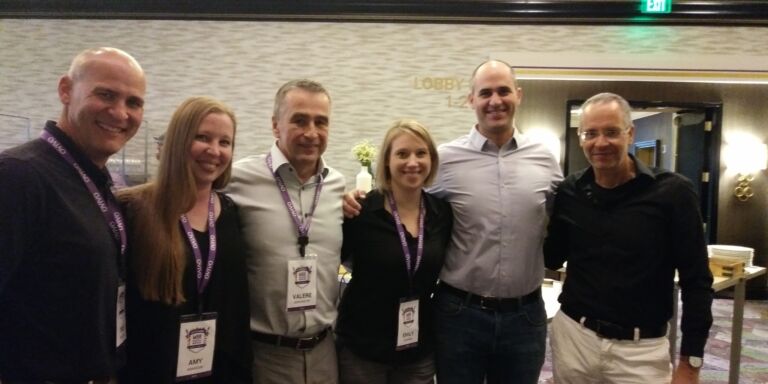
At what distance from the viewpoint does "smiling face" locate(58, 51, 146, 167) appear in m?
1.39

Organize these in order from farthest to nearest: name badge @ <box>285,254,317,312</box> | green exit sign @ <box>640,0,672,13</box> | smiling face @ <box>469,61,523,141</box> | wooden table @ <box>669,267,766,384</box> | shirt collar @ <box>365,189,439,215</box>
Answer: green exit sign @ <box>640,0,672,13</box> → wooden table @ <box>669,267,766,384</box> → smiling face @ <box>469,61,523,141</box> → shirt collar @ <box>365,189,439,215</box> → name badge @ <box>285,254,317,312</box>

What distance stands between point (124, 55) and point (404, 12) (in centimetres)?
473

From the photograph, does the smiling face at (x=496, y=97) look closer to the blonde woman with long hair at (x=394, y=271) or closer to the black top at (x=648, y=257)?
the blonde woman with long hair at (x=394, y=271)

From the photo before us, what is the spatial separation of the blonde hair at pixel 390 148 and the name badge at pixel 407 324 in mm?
463

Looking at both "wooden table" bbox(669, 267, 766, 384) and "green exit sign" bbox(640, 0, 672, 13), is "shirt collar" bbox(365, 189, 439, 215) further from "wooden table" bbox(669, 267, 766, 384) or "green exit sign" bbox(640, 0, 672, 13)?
"green exit sign" bbox(640, 0, 672, 13)

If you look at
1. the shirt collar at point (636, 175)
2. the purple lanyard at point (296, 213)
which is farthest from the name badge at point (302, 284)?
the shirt collar at point (636, 175)

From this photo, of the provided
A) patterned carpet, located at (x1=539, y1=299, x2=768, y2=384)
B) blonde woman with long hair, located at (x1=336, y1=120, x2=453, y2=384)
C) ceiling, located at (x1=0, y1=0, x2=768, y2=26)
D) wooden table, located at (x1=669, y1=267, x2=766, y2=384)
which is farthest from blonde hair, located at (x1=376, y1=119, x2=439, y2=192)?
ceiling, located at (x1=0, y1=0, x2=768, y2=26)

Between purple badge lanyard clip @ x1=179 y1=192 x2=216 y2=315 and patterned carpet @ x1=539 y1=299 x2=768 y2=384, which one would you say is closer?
purple badge lanyard clip @ x1=179 y1=192 x2=216 y2=315

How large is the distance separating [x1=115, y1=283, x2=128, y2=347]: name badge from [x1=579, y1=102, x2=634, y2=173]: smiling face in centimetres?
165

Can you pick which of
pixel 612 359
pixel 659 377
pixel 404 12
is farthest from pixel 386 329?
pixel 404 12

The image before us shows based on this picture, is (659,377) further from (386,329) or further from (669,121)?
(669,121)

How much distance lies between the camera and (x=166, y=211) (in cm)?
149

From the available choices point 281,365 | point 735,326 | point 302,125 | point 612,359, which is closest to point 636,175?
point 612,359

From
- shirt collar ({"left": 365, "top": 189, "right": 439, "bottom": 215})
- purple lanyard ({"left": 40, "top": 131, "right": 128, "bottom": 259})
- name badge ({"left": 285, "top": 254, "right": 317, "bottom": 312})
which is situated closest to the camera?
purple lanyard ({"left": 40, "top": 131, "right": 128, "bottom": 259})
